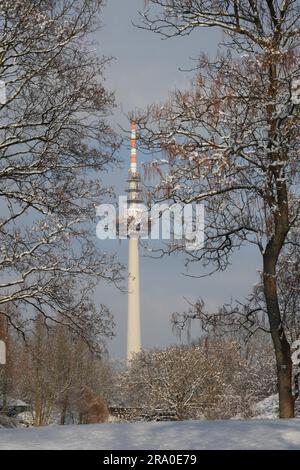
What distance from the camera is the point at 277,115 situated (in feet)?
39.2

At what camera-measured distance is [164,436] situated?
835cm

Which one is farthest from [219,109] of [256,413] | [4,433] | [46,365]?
[46,365]

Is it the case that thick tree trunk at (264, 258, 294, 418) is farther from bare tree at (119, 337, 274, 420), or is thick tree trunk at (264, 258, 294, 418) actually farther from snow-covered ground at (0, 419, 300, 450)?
bare tree at (119, 337, 274, 420)

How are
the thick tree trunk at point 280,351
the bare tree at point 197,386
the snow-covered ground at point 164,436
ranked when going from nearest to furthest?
the snow-covered ground at point 164,436
the thick tree trunk at point 280,351
the bare tree at point 197,386

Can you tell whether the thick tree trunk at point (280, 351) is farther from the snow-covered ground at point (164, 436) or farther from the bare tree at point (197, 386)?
the bare tree at point (197, 386)

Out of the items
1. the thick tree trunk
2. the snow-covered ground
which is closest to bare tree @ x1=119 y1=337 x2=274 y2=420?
the thick tree trunk

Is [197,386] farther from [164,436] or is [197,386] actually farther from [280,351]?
[164,436]

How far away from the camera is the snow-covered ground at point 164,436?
7734 mm

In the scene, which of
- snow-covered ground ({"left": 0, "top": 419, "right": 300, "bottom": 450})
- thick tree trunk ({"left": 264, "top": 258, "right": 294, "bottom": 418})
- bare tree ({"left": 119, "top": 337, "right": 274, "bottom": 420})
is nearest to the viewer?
snow-covered ground ({"left": 0, "top": 419, "right": 300, "bottom": 450})

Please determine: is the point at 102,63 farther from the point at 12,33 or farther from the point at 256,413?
the point at 256,413

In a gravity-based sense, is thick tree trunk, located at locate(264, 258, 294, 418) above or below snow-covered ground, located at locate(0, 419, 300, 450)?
above

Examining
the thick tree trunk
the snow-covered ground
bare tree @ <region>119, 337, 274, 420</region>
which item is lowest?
bare tree @ <region>119, 337, 274, 420</region>

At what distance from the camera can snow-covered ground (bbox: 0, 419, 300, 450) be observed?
25.4 feet

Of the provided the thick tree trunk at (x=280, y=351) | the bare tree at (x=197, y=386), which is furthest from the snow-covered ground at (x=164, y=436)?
the bare tree at (x=197, y=386)
